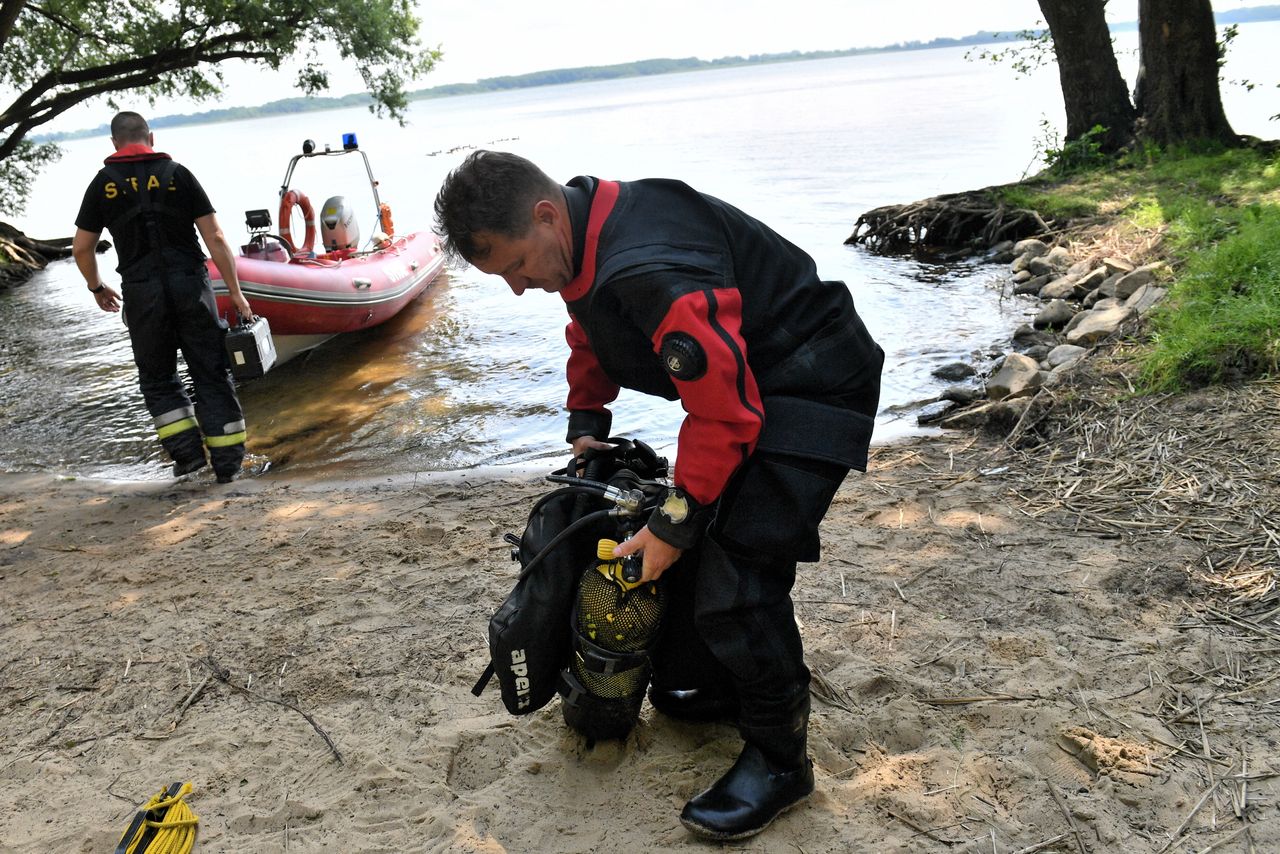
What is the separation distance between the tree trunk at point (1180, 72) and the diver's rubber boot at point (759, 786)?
10.5m

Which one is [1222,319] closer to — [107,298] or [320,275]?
[107,298]

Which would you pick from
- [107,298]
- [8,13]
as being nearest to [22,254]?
[8,13]

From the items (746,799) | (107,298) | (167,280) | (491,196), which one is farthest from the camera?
(107,298)

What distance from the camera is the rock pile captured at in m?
5.18

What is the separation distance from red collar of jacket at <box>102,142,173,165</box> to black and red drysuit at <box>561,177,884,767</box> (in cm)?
407

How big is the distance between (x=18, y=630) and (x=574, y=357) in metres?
2.53

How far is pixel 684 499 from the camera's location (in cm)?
204

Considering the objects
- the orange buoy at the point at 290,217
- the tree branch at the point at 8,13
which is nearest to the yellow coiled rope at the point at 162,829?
the orange buoy at the point at 290,217

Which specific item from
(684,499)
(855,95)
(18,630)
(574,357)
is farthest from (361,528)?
(855,95)

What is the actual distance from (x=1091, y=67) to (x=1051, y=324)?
226 inches

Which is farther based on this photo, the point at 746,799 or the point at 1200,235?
the point at 1200,235

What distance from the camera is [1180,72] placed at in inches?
412

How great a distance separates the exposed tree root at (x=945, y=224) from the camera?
35.5 feet

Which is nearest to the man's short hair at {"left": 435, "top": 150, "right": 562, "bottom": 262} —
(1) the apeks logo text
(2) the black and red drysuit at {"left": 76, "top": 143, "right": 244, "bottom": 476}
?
(1) the apeks logo text
